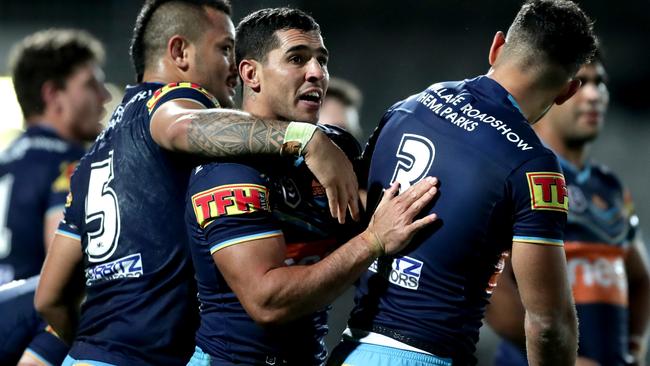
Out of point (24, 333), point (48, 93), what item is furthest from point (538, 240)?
point (48, 93)

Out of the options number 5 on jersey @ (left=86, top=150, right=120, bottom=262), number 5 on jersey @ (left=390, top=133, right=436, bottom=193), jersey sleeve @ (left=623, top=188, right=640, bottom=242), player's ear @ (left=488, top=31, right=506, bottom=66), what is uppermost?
player's ear @ (left=488, top=31, right=506, bottom=66)

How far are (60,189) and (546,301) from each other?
A: 12.7 feet

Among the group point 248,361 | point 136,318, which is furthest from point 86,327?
point 248,361

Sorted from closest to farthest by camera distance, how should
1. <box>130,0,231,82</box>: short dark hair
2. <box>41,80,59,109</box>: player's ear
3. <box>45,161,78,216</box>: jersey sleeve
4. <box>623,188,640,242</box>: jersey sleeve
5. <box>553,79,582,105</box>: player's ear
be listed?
<box>553,79,582,105</box>: player's ear
<box>130,0,231,82</box>: short dark hair
<box>623,188,640,242</box>: jersey sleeve
<box>45,161,78,216</box>: jersey sleeve
<box>41,80,59,109</box>: player's ear

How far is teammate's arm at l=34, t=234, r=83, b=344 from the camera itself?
4289 mm

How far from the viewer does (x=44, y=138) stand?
6.54 meters

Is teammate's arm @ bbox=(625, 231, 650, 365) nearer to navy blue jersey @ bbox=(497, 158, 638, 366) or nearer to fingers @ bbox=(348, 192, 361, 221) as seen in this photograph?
navy blue jersey @ bbox=(497, 158, 638, 366)

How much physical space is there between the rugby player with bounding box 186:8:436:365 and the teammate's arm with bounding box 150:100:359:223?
0.07 meters

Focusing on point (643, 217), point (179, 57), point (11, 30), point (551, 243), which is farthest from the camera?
point (11, 30)

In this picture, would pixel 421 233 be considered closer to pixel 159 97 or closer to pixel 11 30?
pixel 159 97

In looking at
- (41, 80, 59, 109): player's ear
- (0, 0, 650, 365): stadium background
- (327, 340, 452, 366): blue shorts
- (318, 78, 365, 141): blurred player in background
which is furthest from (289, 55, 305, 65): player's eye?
(0, 0, 650, 365): stadium background

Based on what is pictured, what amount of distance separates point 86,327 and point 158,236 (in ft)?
1.86

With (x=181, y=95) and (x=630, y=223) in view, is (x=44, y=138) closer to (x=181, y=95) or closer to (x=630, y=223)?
(x=181, y=95)

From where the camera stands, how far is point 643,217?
12.0 metres
